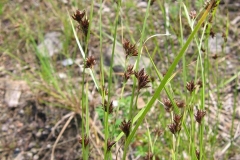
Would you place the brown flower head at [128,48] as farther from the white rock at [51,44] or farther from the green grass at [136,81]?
the white rock at [51,44]

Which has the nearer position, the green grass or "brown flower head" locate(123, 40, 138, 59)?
"brown flower head" locate(123, 40, 138, 59)

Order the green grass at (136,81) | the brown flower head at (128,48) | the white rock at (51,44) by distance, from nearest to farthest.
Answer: the brown flower head at (128,48) < the green grass at (136,81) < the white rock at (51,44)

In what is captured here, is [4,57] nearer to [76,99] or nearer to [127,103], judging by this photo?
[76,99]

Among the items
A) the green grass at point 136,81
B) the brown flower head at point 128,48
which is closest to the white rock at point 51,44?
the green grass at point 136,81

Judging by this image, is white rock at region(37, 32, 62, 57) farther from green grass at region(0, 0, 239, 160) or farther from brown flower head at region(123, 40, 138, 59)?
brown flower head at region(123, 40, 138, 59)

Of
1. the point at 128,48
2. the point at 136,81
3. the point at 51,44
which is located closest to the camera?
the point at 128,48

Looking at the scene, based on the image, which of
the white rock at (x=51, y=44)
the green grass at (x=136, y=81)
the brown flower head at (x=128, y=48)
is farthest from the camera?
the white rock at (x=51, y=44)

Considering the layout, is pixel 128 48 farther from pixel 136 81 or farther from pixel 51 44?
pixel 51 44

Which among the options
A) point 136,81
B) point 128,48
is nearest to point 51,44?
point 136,81

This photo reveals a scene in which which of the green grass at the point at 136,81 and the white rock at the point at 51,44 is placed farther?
the white rock at the point at 51,44

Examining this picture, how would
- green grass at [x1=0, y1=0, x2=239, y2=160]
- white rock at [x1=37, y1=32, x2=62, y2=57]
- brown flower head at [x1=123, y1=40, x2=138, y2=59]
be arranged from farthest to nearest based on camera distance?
white rock at [x1=37, y1=32, x2=62, y2=57] < green grass at [x1=0, y1=0, x2=239, y2=160] < brown flower head at [x1=123, y1=40, x2=138, y2=59]

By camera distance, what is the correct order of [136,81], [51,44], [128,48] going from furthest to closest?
1. [51,44]
2. [136,81]
3. [128,48]

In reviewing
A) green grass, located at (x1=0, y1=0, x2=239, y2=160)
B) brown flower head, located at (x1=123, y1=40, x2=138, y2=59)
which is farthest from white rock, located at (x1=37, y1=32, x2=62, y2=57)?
brown flower head, located at (x1=123, y1=40, x2=138, y2=59)
